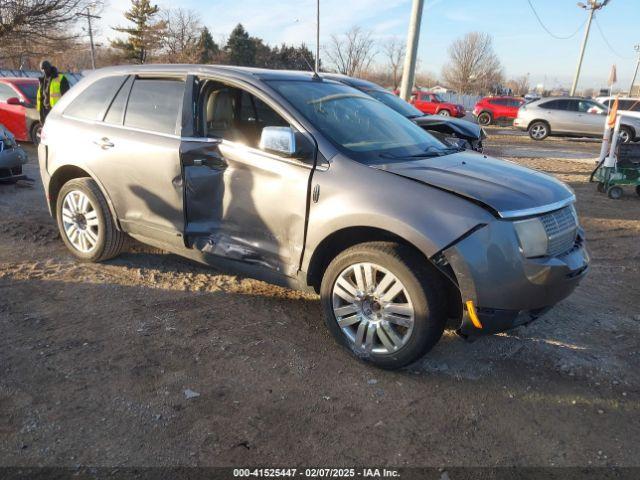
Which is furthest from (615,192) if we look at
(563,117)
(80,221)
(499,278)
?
(563,117)

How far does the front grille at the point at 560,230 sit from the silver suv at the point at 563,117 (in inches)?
724

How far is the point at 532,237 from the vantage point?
8.95ft

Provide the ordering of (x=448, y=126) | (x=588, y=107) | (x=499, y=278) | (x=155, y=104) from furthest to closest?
(x=588, y=107) → (x=448, y=126) → (x=155, y=104) → (x=499, y=278)

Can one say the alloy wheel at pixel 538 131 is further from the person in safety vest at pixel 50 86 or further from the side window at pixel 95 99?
the side window at pixel 95 99

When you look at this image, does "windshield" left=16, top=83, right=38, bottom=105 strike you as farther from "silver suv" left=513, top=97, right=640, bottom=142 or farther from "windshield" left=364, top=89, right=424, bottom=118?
"silver suv" left=513, top=97, right=640, bottom=142

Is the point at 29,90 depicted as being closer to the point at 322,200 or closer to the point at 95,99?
the point at 95,99

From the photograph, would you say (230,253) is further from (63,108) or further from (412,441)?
(63,108)

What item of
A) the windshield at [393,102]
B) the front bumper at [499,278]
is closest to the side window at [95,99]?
the front bumper at [499,278]

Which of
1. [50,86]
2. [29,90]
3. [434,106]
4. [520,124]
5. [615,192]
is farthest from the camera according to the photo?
[434,106]

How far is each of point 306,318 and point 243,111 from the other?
1.68 m

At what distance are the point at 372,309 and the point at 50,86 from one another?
345 inches

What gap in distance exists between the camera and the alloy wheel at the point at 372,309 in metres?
2.89

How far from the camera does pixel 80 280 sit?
4.22m

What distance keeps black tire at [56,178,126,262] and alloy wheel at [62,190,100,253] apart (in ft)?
0.12
